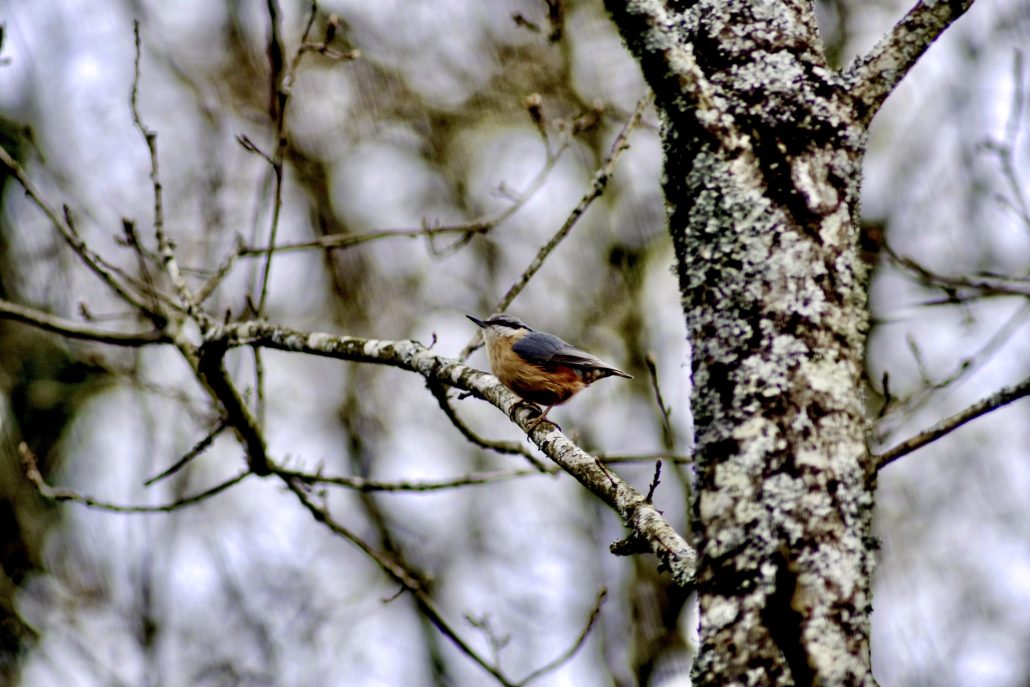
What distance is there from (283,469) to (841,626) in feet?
6.90

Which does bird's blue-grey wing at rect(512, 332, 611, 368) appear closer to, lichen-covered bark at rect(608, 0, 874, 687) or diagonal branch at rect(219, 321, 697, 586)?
diagonal branch at rect(219, 321, 697, 586)

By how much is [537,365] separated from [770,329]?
2.40 metres

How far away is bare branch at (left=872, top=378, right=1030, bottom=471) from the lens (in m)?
1.35

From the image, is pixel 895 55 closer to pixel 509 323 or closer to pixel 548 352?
pixel 548 352

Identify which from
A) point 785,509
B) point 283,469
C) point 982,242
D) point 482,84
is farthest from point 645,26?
point 482,84

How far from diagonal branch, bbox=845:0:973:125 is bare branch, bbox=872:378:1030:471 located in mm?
470

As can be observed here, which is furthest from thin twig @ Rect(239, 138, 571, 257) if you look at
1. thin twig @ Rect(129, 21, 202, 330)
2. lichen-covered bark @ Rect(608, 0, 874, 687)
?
lichen-covered bark @ Rect(608, 0, 874, 687)

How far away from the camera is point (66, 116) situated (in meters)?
7.61

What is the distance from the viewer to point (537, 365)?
374 cm

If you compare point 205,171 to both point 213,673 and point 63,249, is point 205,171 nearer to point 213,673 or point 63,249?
point 63,249

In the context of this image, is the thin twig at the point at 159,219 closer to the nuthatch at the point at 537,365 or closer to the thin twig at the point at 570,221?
the thin twig at the point at 570,221

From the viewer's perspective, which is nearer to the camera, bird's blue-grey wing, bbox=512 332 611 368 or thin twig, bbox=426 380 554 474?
thin twig, bbox=426 380 554 474

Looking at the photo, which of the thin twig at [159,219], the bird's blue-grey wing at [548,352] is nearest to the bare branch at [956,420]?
the thin twig at [159,219]

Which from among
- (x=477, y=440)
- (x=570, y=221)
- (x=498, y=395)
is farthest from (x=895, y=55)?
(x=477, y=440)
